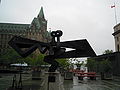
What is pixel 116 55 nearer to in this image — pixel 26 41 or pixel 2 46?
pixel 26 41

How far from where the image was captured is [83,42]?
44.9 ft

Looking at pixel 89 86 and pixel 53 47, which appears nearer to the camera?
pixel 53 47

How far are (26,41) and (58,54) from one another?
10.5 ft

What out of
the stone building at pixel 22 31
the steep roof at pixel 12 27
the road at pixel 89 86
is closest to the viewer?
the road at pixel 89 86

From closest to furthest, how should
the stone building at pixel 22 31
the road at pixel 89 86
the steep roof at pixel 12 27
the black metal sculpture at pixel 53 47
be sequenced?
the black metal sculpture at pixel 53 47 < the road at pixel 89 86 < the stone building at pixel 22 31 < the steep roof at pixel 12 27

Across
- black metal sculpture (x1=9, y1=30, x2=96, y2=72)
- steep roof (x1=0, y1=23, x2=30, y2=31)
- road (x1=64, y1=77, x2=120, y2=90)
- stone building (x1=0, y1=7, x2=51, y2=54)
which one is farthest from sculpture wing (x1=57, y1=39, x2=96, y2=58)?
steep roof (x1=0, y1=23, x2=30, y2=31)

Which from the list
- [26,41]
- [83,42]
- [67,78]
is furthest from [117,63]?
[26,41]

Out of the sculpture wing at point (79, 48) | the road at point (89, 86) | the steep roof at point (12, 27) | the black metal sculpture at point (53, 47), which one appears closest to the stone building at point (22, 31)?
the steep roof at point (12, 27)

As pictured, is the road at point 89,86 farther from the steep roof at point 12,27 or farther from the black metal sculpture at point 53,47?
the steep roof at point 12,27

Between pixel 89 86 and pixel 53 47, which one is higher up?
pixel 53 47

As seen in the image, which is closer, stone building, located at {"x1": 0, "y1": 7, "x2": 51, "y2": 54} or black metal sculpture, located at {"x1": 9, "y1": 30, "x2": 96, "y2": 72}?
black metal sculpture, located at {"x1": 9, "y1": 30, "x2": 96, "y2": 72}

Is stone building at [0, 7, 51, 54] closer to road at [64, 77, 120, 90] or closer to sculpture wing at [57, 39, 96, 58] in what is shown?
road at [64, 77, 120, 90]

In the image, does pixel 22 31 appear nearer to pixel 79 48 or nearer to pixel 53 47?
pixel 53 47

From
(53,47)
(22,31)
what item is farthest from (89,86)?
(22,31)
